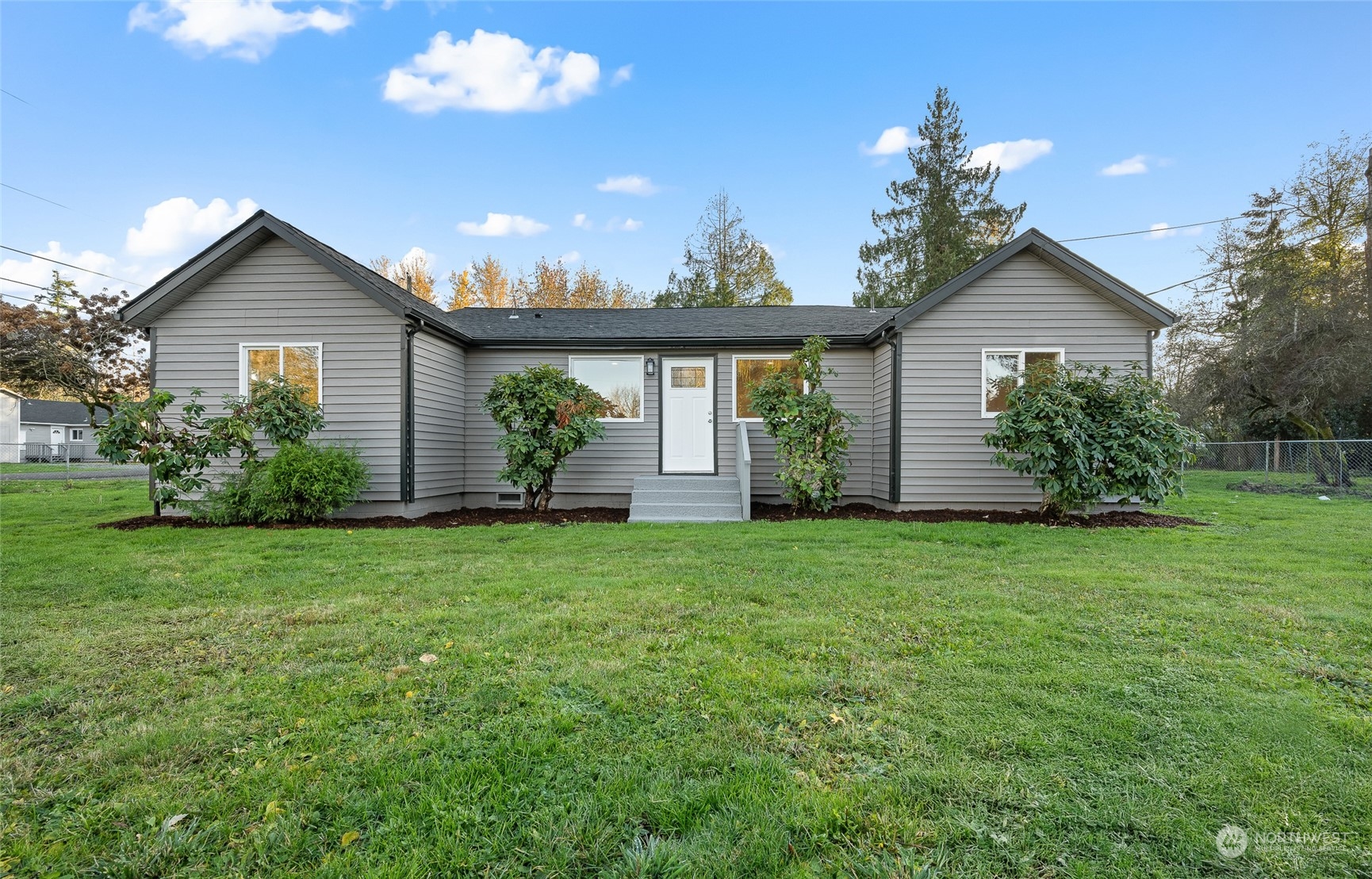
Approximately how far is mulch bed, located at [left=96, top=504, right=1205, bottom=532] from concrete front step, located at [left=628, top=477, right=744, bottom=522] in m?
0.36

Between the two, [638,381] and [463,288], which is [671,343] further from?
→ [463,288]

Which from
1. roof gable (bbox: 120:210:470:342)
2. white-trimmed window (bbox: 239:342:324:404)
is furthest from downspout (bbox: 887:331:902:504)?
white-trimmed window (bbox: 239:342:324:404)

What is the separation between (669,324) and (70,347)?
980 inches

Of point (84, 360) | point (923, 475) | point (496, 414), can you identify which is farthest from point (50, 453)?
point (923, 475)

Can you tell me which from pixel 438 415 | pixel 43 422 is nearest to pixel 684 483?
pixel 438 415

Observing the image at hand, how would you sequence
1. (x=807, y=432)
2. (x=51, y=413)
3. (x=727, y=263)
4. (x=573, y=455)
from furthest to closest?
(x=51, y=413) → (x=727, y=263) → (x=573, y=455) → (x=807, y=432)

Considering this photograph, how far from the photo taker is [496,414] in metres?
8.59

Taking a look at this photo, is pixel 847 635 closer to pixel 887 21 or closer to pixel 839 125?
pixel 887 21

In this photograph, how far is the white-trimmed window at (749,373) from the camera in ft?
32.8

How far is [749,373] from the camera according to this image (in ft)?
33.2

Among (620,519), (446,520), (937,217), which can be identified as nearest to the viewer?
(446,520)

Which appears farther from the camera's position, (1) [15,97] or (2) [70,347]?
(2) [70,347]

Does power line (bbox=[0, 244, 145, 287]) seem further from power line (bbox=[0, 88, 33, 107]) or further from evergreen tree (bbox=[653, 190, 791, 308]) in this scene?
evergreen tree (bbox=[653, 190, 791, 308])

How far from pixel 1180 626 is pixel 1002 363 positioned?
239 inches
